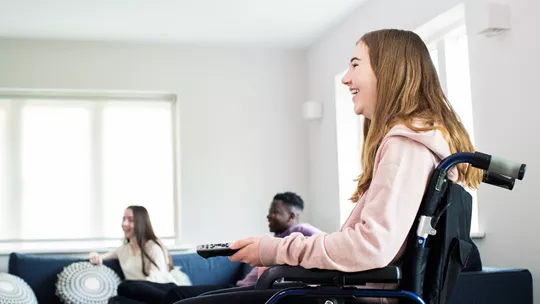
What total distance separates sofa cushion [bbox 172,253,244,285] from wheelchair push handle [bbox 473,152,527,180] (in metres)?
3.80

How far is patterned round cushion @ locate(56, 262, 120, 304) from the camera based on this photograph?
4.61 m

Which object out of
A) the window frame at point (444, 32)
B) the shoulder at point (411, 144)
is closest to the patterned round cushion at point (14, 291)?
the window frame at point (444, 32)

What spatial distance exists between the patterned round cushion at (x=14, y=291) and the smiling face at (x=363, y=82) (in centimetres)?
322

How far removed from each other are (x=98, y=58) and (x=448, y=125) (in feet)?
14.9

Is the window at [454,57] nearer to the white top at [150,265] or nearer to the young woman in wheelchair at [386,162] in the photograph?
the white top at [150,265]

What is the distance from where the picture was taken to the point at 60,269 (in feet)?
15.7

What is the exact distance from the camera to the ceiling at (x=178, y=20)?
4840mm

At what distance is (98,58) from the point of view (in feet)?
18.9

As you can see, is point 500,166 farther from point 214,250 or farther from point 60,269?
point 60,269

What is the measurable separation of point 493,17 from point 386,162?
1939 mm

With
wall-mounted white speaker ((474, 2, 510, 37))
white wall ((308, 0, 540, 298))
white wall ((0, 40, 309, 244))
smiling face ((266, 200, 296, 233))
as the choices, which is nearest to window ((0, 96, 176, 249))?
white wall ((0, 40, 309, 244))

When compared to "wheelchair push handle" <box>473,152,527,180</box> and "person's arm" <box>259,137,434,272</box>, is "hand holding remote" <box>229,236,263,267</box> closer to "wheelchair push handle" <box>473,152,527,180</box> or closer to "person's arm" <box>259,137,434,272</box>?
"person's arm" <box>259,137,434,272</box>

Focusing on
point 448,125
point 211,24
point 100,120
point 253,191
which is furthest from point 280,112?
point 448,125

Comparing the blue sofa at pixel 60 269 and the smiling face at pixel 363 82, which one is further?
the blue sofa at pixel 60 269
